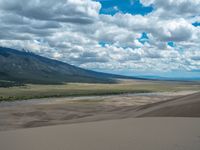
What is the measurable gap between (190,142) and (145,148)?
74.9 inches

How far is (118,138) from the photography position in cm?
1283

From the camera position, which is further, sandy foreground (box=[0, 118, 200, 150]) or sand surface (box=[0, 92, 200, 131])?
sand surface (box=[0, 92, 200, 131])

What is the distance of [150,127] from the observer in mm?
15273

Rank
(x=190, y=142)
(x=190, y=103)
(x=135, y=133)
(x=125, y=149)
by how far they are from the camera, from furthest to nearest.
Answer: (x=190, y=103), (x=135, y=133), (x=190, y=142), (x=125, y=149)

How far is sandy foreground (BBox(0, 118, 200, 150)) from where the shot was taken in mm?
11367

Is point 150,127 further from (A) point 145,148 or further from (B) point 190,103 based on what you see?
(B) point 190,103

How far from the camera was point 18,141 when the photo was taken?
13.2 meters

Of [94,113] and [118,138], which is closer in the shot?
[118,138]

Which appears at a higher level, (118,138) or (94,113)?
(118,138)

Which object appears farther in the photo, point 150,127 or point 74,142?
point 150,127

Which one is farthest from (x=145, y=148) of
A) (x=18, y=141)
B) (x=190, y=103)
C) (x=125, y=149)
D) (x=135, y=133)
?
(x=190, y=103)

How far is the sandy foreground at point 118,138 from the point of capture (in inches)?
448

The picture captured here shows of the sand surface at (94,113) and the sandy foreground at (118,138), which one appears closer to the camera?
the sandy foreground at (118,138)

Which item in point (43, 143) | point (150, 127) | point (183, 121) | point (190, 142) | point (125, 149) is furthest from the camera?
point (183, 121)
